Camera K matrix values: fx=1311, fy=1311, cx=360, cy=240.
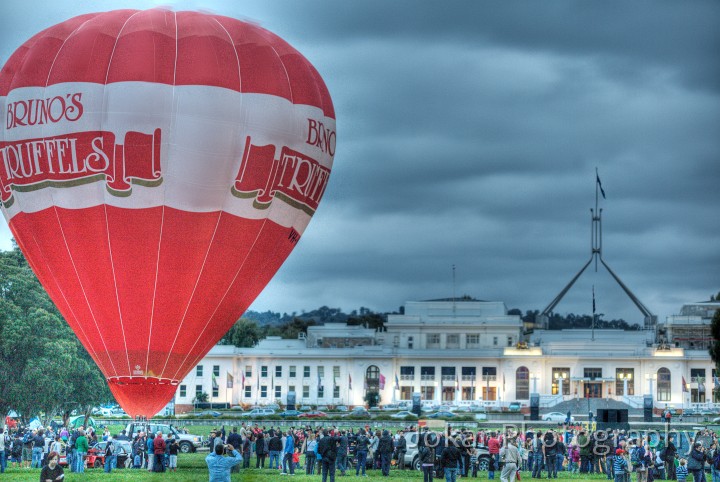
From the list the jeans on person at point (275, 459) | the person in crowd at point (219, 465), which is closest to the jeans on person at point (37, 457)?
the jeans on person at point (275, 459)

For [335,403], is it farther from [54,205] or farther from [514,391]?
[54,205]

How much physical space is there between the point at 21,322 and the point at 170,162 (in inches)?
1269

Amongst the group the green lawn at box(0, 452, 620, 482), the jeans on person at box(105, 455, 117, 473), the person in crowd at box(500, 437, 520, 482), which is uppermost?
the person in crowd at box(500, 437, 520, 482)

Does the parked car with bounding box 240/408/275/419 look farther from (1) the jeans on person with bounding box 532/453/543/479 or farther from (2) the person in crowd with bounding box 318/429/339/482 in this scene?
(2) the person in crowd with bounding box 318/429/339/482

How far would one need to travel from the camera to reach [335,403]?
114938mm

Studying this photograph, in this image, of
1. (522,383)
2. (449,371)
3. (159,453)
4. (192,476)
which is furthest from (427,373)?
A: (192,476)

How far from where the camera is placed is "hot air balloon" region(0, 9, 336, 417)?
28531 millimetres

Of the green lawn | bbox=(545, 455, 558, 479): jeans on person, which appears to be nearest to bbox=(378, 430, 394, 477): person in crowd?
the green lawn

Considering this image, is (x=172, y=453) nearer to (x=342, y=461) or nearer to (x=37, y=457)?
(x=37, y=457)

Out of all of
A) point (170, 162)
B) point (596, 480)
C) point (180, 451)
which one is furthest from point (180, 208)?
point (180, 451)

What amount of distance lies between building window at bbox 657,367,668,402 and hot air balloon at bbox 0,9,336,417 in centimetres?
9049

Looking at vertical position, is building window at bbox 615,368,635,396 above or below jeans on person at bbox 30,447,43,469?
above

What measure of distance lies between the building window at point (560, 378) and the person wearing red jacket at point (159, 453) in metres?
84.2

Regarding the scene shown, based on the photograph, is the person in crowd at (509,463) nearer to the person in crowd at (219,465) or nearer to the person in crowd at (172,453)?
the person in crowd at (172,453)
